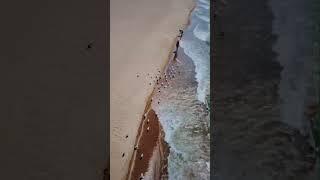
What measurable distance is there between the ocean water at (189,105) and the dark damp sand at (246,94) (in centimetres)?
4

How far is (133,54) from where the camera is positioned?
116 cm

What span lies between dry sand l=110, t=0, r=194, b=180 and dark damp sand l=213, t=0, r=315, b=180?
16 centimetres

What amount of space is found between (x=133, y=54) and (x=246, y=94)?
14.8 inches

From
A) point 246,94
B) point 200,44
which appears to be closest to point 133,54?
point 200,44

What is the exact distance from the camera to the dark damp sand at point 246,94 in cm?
120

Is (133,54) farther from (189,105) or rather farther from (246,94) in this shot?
(246,94)

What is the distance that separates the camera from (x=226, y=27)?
1.22m

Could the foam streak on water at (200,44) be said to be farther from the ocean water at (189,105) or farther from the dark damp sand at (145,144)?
the dark damp sand at (145,144)

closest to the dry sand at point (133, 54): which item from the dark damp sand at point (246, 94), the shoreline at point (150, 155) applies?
the shoreline at point (150, 155)

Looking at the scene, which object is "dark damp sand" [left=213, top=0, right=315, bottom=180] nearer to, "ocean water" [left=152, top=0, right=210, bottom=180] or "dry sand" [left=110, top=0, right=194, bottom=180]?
"ocean water" [left=152, top=0, right=210, bottom=180]

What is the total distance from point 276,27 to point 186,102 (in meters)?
0.37

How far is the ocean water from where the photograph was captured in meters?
1.16
